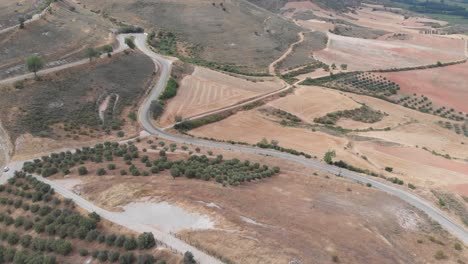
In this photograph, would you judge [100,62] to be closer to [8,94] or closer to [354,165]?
[8,94]

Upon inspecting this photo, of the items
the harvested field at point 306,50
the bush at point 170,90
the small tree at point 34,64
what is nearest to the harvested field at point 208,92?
the bush at point 170,90

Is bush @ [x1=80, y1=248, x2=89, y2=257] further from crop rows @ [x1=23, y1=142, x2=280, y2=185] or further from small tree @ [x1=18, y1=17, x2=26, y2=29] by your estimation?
small tree @ [x1=18, y1=17, x2=26, y2=29]

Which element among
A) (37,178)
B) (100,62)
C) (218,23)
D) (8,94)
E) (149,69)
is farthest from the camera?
(218,23)

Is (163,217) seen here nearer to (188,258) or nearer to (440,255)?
(188,258)

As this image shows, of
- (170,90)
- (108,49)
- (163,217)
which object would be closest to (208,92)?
(170,90)

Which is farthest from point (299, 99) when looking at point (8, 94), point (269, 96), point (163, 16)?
point (163, 16)

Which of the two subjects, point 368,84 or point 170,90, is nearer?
point 170,90

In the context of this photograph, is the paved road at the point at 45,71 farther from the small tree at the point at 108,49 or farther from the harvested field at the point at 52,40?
the harvested field at the point at 52,40
